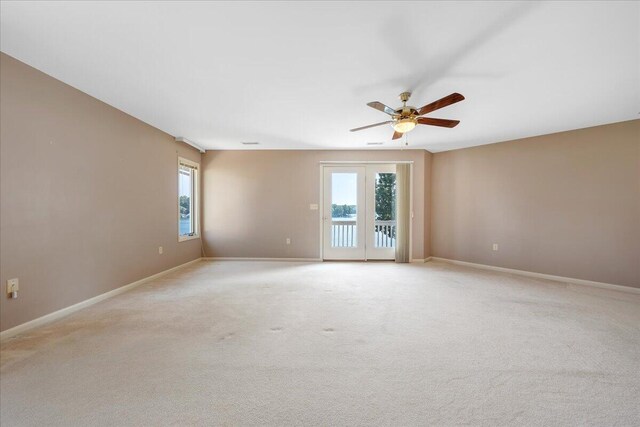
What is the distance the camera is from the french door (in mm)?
5645

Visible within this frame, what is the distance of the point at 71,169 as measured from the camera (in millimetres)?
2854

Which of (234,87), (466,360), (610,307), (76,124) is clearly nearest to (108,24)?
(234,87)

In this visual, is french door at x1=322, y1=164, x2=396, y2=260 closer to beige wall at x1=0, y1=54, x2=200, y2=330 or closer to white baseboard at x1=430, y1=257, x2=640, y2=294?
white baseboard at x1=430, y1=257, x2=640, y2=294

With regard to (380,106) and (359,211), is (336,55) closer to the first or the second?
(380,106)

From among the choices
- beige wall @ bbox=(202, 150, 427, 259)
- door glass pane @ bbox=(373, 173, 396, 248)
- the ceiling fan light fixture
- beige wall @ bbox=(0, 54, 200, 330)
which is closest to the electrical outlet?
beige wall @ bbox=(0, 54, 200, 330)

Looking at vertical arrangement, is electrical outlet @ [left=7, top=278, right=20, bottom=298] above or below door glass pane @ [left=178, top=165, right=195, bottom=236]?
below

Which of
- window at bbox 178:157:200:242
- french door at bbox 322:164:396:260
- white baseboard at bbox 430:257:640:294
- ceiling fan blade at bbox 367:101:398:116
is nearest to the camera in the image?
ceiling fan blade at bbox 367:101:398:116

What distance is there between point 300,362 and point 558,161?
500 centimetres

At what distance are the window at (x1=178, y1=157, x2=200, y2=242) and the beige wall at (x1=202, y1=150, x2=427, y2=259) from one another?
0.21 metres

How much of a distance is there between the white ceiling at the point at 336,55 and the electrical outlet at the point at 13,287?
1954mm

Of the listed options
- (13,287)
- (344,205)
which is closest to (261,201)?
(344,205)

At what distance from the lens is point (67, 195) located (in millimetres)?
2811

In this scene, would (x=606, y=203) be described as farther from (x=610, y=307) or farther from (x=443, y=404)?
(x=443, y=404)

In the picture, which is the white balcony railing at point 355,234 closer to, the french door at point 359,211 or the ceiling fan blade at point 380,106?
the french door at point 359,211
